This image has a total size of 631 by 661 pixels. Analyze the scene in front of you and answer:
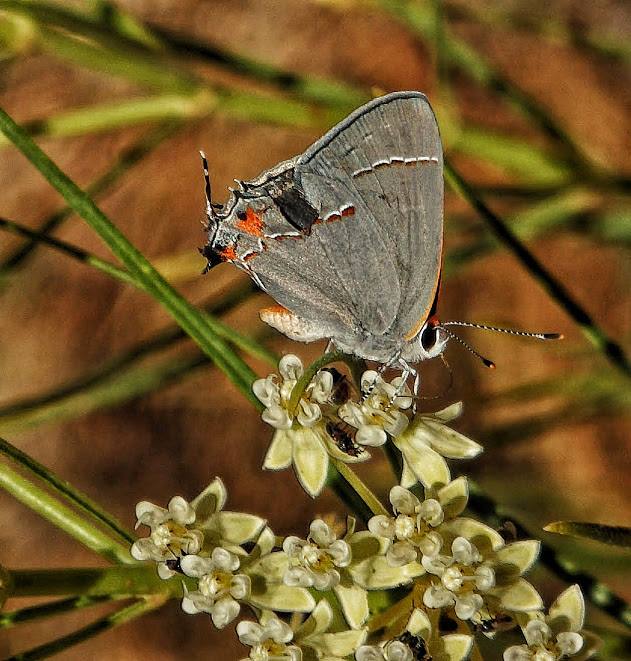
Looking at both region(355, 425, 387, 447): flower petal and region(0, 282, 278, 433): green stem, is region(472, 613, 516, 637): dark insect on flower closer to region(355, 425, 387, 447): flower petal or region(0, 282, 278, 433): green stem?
region(355, 425, 387, 447): flower petal

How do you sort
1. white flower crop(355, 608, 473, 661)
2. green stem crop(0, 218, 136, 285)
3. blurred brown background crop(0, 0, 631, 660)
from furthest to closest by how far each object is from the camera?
blurred brown background crop(0, 0, 631, 660) → green stem crop(0, 218, 136, 285) → white flower crop(355, 608, 473, 661)

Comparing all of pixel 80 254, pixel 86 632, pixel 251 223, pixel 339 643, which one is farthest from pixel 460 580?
pixel 80 254

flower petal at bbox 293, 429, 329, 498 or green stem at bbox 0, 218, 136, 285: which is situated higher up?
green stem at bbox 0, 218, 136, 285

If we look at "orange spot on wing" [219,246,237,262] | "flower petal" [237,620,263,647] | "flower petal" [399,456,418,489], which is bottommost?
"flower petal" [237,620,263,647]

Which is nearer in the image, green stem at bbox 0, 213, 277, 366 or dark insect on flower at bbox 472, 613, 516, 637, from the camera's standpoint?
dark insect on flower at bbox 472, 613, 516, 637

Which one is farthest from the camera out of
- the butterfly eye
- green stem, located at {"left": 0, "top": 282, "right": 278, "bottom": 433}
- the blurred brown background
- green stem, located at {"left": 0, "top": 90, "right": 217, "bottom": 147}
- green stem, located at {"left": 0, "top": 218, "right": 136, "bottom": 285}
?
the blurred brown background

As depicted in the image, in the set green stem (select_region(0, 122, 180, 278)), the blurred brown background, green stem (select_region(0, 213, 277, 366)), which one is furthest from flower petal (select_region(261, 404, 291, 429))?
the blurred brown background
